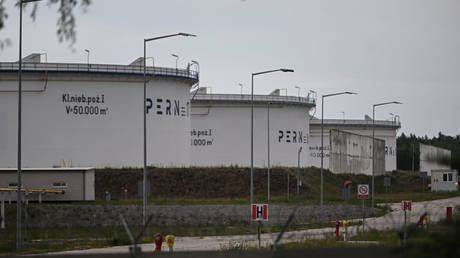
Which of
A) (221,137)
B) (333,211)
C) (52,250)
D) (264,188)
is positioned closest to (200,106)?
(221,137)

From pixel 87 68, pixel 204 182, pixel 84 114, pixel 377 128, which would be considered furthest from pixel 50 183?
pixel 377 128

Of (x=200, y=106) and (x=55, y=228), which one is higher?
(x=200, y=106)

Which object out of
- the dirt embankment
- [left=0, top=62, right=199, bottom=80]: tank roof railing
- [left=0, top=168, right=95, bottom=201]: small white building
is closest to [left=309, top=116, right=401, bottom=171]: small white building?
the dirt embankment

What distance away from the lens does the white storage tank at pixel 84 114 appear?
5941 cm

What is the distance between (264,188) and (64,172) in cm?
2186

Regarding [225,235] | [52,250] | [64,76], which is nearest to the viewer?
[52,250]

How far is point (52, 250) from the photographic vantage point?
3103 cm

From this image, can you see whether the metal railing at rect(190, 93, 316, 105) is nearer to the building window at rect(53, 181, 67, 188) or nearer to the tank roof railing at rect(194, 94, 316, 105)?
the tank roof railing at rect(194, 94, 316, 105)

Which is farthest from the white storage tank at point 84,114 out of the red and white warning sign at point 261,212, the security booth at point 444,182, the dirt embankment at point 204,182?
the red and white warning sign at point 261,212

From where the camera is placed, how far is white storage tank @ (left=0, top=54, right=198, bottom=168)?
5941 centimetres

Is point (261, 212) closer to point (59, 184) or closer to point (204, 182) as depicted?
point (59, 184)

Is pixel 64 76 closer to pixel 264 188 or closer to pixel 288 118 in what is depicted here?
pixel 264 188

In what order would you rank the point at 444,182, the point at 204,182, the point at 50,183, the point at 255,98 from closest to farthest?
the point at 50,183
the point at 204,182
the point at 255,98
the point at 444,182

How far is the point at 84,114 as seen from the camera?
2376 inches
